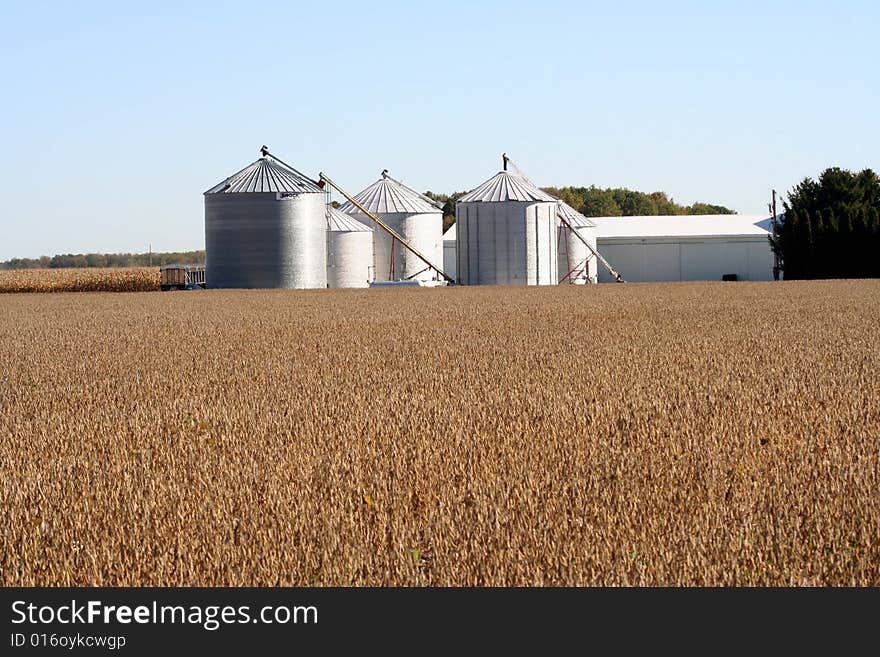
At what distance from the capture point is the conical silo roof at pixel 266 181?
54125 mm

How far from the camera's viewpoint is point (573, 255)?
66.7 m

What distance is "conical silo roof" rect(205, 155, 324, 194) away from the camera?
54.1 metres

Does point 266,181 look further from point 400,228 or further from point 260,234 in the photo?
point 400,228

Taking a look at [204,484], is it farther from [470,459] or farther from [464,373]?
[464,373]

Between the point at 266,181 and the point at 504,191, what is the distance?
12.1 meters

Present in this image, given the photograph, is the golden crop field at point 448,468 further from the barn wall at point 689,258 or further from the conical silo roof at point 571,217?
the barn wall at point 689,258

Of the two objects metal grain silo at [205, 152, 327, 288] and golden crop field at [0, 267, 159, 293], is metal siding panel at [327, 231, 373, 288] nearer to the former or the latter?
metal grain silo at [205, 152, 327, 288]

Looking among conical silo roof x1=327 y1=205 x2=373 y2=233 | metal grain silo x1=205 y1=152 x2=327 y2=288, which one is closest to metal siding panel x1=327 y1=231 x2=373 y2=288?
conical silo roof x1=327 y1=205 x2=373 y2=233

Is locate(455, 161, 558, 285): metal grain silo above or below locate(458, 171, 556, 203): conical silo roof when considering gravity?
below

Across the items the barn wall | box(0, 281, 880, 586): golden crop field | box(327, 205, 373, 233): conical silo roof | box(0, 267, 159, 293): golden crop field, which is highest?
box(327, 205, 373, 233): conical silo roof

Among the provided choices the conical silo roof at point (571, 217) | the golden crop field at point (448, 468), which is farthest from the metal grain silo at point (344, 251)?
the golden crop field at point (448, 468)

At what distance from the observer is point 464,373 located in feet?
43.4

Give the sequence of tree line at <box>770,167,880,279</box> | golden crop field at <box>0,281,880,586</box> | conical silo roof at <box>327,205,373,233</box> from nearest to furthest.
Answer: golden crop field at <box>0,281,880,586</box>
conical silo roof at <box>327,205,373,233</box>
tree line at <box>770,167,880,279</box>

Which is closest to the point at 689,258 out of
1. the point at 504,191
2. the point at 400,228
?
the point at 504,191
